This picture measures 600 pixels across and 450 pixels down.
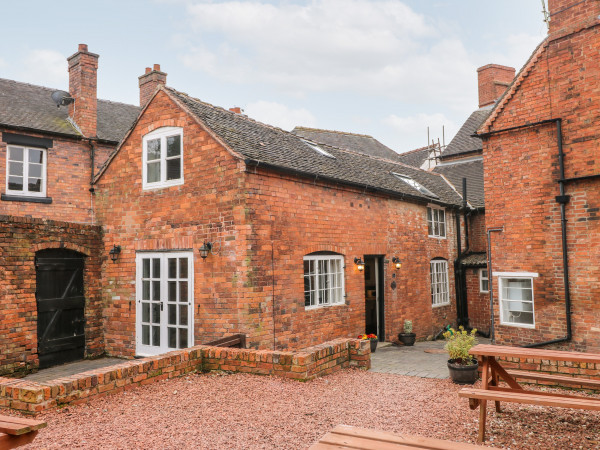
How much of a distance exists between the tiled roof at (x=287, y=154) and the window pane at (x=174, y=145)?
31.3 inches

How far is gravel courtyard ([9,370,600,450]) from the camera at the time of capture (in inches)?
186

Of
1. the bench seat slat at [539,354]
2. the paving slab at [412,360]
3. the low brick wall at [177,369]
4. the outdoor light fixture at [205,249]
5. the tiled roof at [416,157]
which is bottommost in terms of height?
the paving slab at [412,360]

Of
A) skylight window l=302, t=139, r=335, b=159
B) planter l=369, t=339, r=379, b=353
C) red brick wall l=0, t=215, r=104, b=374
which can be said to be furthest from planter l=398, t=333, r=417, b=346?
red brick wall l=0, t=215, r=104, b=374

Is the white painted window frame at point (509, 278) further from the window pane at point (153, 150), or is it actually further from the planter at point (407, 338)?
the window pane at point (153, 150)

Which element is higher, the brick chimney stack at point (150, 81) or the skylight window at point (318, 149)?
the brick chimney stack at point (150, 81)

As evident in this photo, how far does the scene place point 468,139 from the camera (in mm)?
23062

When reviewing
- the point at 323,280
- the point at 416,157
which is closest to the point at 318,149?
the point at 323,280

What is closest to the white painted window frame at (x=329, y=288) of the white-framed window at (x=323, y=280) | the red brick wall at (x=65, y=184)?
the white-framed window at (x=323, y=280)

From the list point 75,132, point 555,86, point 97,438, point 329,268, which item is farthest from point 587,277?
point 75,132

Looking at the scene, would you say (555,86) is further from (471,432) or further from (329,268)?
(471,432)

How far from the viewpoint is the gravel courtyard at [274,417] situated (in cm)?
473

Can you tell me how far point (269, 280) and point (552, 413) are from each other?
216 inches

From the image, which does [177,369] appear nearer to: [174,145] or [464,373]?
[464,373]

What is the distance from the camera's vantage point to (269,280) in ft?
30.9
